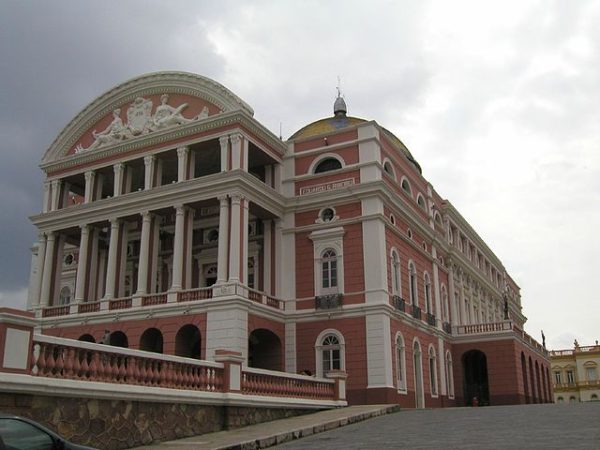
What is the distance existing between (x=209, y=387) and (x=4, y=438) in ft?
27.5

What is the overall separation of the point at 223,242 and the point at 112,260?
233 inches

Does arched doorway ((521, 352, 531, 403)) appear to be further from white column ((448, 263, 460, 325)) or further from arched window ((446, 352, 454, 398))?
arched window ((446, 352, 454, 398))

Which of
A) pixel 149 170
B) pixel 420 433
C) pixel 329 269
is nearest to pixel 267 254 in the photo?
pixel 329 269

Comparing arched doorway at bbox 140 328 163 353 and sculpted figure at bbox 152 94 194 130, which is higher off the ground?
sculpted figure at bbox 152 94 194 130

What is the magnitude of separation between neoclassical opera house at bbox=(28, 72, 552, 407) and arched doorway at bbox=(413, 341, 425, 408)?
0.08 metres

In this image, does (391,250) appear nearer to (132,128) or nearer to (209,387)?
(132,128)

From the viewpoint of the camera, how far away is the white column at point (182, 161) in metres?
27.8

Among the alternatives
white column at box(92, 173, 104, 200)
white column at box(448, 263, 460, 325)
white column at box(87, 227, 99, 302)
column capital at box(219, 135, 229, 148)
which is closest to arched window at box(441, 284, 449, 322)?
white column at box(448, 263, 460, 325)

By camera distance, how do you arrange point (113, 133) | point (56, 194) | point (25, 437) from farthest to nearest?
1. point (56, 194)
2. point (113, 133)
3. point (25, 437)

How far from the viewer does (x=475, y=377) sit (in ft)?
120

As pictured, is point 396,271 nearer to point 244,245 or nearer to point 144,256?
point 244,245

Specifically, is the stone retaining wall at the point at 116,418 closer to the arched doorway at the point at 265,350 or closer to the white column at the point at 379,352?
the white column at the point at 379,352

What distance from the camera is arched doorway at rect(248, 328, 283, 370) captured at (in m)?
27.6

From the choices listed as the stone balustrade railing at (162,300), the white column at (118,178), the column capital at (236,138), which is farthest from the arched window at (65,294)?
the column capital at (236,138)
